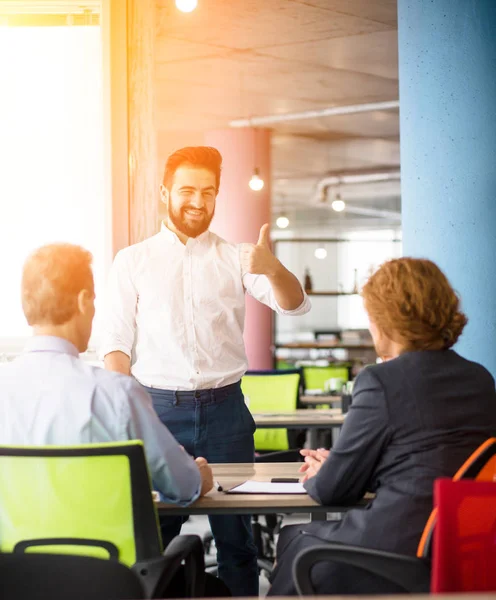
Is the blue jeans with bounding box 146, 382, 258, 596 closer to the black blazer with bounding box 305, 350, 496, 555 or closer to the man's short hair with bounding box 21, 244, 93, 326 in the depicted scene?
the black blazer with bounding box 305, 350, 496, 555

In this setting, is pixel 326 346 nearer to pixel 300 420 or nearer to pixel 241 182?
pixel 241 182

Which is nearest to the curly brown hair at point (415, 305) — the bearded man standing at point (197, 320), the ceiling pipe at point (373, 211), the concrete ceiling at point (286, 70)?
the bearded man standing at point (197, 320)

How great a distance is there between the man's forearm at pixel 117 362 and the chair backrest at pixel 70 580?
125cm

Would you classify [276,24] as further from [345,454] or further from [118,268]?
[345,454]

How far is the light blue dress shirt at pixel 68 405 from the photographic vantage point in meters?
1.94

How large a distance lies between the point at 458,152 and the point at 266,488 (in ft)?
7.37


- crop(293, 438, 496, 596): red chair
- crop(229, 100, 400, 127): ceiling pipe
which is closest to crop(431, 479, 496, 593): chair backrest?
crop(293, 438, 496, 596): red chair

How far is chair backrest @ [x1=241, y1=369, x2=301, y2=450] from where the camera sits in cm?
561

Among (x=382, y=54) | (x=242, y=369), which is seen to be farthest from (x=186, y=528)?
(x=382, y=54)

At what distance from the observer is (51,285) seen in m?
2.04

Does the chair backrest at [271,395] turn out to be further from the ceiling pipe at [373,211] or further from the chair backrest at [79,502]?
the ceiling pipe at [373,211]

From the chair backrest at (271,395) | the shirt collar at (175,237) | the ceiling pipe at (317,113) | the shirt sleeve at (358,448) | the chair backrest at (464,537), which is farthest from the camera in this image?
the ceiling pipe at (317,113)

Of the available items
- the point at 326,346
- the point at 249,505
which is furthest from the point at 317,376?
the point at 249,505

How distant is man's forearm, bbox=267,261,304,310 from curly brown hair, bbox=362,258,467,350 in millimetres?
784
